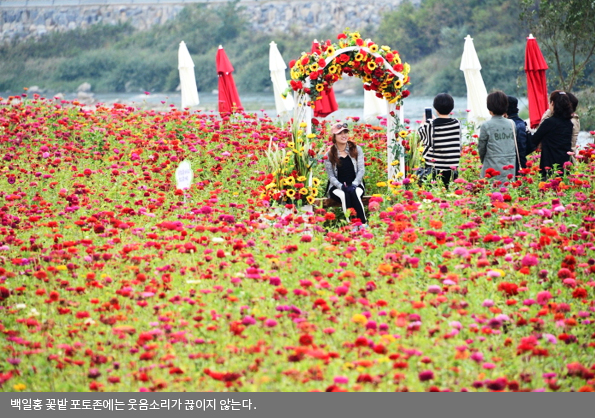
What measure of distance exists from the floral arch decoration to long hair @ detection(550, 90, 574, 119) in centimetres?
129

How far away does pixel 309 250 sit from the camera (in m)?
4.22

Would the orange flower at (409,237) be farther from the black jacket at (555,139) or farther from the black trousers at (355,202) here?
the black jacket at (555,139)

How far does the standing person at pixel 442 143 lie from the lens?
19.5 ft

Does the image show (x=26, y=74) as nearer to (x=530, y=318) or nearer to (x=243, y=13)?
(x=243, y=13)

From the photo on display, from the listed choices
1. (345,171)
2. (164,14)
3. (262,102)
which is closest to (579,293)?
(345,171)

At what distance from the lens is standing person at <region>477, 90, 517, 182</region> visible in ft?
18.4

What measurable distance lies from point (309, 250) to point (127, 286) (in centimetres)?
106

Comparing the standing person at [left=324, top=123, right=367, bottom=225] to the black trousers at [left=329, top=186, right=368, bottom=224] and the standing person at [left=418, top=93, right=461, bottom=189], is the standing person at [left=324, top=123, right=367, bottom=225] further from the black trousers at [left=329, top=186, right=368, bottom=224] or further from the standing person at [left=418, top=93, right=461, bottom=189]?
the standing person at [left=418, top=93, right=461, bottom=189]

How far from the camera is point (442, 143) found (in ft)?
19.6

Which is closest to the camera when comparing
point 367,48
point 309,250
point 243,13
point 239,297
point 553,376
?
point 553,376

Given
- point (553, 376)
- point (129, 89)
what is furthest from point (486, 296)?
point (129, 89)

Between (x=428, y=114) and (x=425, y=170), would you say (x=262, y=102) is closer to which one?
(x=428, y=114)

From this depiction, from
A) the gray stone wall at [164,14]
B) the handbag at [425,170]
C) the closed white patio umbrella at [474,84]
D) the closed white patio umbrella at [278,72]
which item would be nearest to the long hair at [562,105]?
the handbag at [425,170]

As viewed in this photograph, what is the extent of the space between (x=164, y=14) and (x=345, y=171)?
42229 mm
